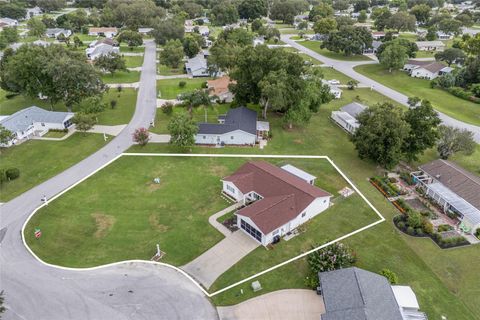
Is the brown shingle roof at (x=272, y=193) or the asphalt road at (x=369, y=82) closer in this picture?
the brown shingle roof at (x=272, y=193)

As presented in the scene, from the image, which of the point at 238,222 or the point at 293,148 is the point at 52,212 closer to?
the point at 238,222

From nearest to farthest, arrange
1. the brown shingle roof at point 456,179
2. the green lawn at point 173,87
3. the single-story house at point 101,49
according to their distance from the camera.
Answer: the brown shingle roof at point 456,179, the green lawn at point 173,87, the single-story house at point 101,49

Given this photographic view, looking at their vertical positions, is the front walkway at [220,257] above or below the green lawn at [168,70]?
below

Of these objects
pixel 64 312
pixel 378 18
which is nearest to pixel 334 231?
pixel 64 312

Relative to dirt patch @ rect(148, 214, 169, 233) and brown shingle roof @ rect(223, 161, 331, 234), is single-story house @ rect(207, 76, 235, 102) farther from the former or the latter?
dirt patch @ rect(148, 214, 169, 233)

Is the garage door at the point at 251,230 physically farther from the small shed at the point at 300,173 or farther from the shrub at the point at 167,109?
the shrub at the point at 167,109

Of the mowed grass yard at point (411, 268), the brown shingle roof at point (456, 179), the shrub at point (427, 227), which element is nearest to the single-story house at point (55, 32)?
the mowed grass yard at point (411, 268)

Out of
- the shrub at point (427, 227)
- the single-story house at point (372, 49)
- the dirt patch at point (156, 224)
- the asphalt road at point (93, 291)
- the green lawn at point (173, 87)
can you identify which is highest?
the single-story house at point (372, 49)
